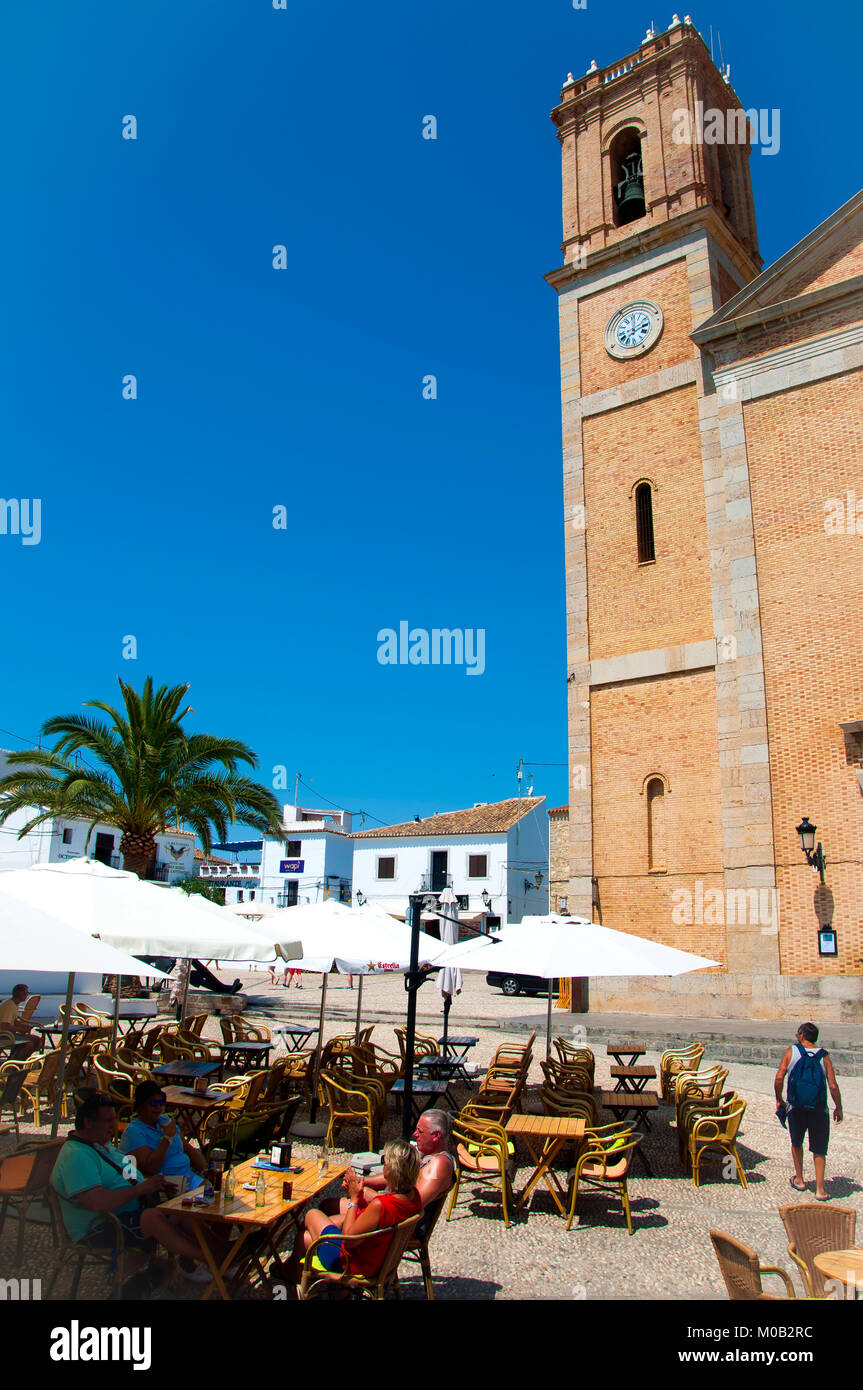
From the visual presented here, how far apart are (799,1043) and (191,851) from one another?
5242cm

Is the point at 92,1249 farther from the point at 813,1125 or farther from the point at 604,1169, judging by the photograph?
the point at 813,1125

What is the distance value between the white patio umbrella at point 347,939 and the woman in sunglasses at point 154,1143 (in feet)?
11.0

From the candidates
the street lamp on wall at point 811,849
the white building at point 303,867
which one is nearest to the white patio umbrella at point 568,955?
the street lamp on wall at point 811,849

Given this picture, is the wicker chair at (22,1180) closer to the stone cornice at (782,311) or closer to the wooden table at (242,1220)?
the wooden table at (242,1220)

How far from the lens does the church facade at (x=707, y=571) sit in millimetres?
15273

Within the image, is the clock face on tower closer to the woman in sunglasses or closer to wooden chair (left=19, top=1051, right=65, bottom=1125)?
wooden chair (left=19, top=1051, right=65, bottom=1125)

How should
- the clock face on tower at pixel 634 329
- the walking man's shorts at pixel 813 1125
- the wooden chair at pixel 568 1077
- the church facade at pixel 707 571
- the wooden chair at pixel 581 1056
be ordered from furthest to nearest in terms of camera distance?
the clock face on tower at pixel 634 329 → the church facade at pixel 707 571 → the wooden chair at pixel 581 1056 → the wooden chair at pixel 568 1077 → the walking man's shorts at pixel 813 1125

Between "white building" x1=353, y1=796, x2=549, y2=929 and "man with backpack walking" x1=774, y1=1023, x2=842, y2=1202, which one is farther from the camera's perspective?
"white building" x1=353, y1=796, x2=549, y2=929

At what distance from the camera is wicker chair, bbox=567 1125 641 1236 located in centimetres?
615

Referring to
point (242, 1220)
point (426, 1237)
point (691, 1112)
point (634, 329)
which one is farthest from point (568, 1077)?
point (634, 329)

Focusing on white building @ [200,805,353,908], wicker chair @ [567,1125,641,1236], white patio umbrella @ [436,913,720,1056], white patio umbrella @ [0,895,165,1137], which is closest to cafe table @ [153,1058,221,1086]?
white patio umbrella @ [436,913,720,1056]

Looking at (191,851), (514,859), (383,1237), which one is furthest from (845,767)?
(191,851)

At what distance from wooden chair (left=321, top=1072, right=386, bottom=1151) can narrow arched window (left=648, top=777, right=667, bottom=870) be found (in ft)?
33.0

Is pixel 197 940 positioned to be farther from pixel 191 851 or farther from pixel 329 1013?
pixel 191 851
